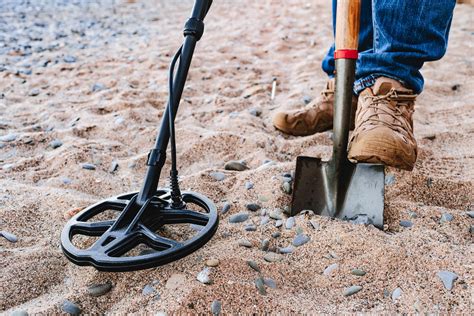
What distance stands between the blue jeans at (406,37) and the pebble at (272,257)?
89cm

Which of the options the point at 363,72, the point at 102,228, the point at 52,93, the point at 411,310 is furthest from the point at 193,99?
the point at 411,310

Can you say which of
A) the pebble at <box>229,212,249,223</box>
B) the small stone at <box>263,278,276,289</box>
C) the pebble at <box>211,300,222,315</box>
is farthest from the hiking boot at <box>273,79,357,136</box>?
the pebble at <box>211,300,222,315</box>

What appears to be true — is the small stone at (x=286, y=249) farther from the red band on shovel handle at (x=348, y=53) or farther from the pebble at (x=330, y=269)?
the red band on shovel handle at (x=348, y=53)

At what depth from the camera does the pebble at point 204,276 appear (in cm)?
109

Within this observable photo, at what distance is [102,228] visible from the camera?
4.08ft

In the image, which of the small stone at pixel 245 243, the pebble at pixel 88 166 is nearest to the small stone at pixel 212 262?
the small stone at pixel 245 243

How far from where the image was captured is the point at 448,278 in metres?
1.09

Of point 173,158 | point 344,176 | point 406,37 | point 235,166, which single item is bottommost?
point 235,166

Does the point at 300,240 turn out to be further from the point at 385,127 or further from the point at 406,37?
the point at 406,37

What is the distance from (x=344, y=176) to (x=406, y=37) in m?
0.64

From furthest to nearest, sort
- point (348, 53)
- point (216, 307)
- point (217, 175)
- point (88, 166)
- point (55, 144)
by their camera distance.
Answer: point (55, 144)
point (88, 166)
point (217, 175)
point (348, 53)
point (216, 307)

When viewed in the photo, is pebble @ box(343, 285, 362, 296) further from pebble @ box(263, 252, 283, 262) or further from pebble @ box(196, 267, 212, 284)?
pebble @ box(196, 267, 212, 284)

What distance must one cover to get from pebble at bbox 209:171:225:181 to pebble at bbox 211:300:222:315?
2.39 ft

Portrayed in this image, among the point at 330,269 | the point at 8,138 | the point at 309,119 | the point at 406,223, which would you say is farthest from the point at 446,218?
the point at 8,138
